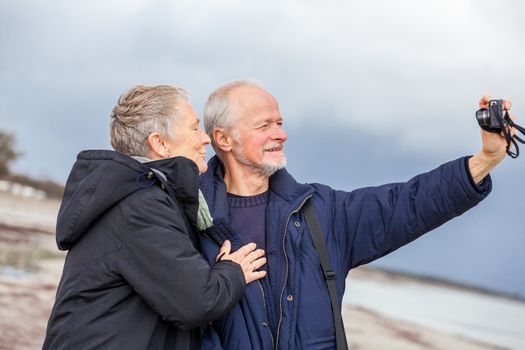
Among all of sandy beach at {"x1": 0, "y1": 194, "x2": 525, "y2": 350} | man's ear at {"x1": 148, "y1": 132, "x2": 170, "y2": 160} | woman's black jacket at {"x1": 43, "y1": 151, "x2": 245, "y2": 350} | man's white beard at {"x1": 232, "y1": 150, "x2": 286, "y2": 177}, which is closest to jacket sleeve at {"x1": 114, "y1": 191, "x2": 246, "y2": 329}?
woman's black jacket at {"x1": 43, "y1": 151, "x2": 245, "y2": 350}

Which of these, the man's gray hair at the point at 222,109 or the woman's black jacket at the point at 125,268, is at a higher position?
the man's gray hair at the point at 222,109

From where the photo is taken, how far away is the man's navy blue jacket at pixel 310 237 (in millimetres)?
3266

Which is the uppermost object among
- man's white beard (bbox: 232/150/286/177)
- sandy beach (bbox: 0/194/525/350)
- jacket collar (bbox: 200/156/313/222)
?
man's white beard (bbox: 232/150/286/177)

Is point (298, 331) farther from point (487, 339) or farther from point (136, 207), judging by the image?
point (487, 339)

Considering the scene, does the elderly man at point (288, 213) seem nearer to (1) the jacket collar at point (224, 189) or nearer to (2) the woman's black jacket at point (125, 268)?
(1) the jacket collar at point (224, 189)

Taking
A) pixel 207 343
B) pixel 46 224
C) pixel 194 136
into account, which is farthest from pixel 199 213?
pixel 46 224

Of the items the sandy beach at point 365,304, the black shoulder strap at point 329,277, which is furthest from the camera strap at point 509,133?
the sandy beach at point 365,304

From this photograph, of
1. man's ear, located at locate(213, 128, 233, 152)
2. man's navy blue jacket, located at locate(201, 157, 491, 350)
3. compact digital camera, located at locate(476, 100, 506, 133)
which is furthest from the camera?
man's ear, located at locate(213, 128, 233, 152)

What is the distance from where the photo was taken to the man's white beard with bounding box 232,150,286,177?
356 centimetres

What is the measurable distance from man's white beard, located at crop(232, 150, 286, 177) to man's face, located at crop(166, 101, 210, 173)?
537 mm

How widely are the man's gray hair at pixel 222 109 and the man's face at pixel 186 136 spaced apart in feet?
1.96

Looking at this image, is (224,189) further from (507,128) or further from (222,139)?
(507,128)

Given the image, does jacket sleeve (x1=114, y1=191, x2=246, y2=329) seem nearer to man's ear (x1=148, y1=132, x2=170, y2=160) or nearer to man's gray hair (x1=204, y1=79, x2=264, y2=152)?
man's ear (x1=148, y1=132, x2=170, y2=160)

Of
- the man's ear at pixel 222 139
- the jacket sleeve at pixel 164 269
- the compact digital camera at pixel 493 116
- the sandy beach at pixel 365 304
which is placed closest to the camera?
the jacket sleeve at pixel 164 269
